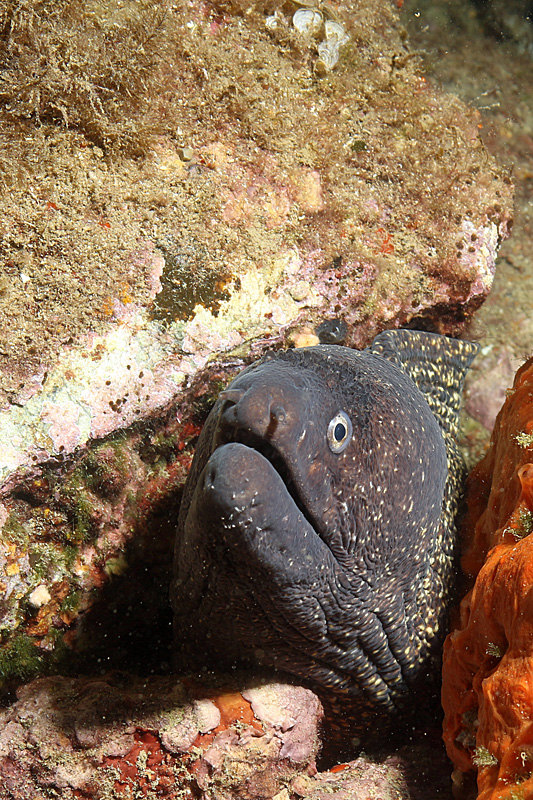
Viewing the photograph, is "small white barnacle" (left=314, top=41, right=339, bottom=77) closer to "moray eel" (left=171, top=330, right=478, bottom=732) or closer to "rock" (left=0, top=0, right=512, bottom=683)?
"rock" (left=0, top=0, right=512, bottom=683)

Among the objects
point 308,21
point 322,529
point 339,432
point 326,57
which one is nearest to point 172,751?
point 322,529

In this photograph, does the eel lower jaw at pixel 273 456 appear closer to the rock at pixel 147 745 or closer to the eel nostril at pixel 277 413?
the eel nostril at pixel 277 413

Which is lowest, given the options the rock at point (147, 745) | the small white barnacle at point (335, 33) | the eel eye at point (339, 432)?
the rock at point (147, 745)

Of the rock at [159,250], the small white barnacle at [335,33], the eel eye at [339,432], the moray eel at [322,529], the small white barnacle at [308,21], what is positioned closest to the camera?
the moray eel at [322,529]

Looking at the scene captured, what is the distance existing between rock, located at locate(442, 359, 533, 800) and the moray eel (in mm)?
345

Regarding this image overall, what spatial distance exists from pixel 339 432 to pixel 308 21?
8.78ft

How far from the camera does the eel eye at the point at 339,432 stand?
1951 millimetres

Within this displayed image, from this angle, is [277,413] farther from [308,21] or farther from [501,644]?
[308,21]

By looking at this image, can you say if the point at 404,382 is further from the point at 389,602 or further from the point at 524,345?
the point at 524,345

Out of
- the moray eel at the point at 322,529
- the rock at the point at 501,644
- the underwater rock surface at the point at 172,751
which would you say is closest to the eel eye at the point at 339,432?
the moray eel at the point at 322,529

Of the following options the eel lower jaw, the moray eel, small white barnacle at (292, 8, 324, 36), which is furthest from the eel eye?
small white barnacle at (292, 8, 324, 36)

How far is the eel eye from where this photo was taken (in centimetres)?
195

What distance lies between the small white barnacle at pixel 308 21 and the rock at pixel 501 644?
94.9 inches

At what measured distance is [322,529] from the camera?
1968mm
